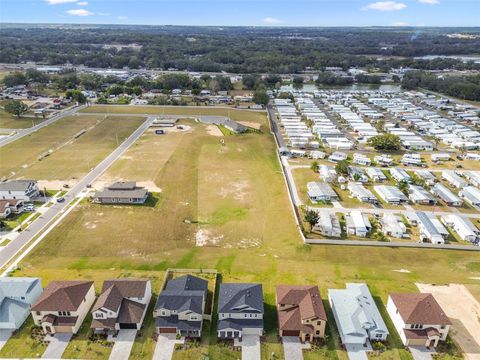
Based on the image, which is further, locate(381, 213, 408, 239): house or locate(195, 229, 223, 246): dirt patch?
locate(381, 213, 408, 239): house

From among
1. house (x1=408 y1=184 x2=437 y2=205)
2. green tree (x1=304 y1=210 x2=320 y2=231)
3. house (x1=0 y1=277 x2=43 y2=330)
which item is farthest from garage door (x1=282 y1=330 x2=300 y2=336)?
house (x1=408 y1=184 x2=437 y2=205)

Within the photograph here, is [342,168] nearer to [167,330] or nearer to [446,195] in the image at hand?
[446,195]

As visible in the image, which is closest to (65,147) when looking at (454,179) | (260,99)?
(260,99)

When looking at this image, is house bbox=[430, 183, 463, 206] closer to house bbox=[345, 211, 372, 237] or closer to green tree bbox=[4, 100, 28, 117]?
house bbox=[345, 211, 372, 237]

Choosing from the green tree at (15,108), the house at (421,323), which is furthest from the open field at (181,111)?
the house at (421,323)

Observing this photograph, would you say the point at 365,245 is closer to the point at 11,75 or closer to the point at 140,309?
the point at 140,309

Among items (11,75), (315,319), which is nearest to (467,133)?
(315,319)

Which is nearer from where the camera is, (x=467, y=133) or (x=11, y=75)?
(x=467, y=133)
